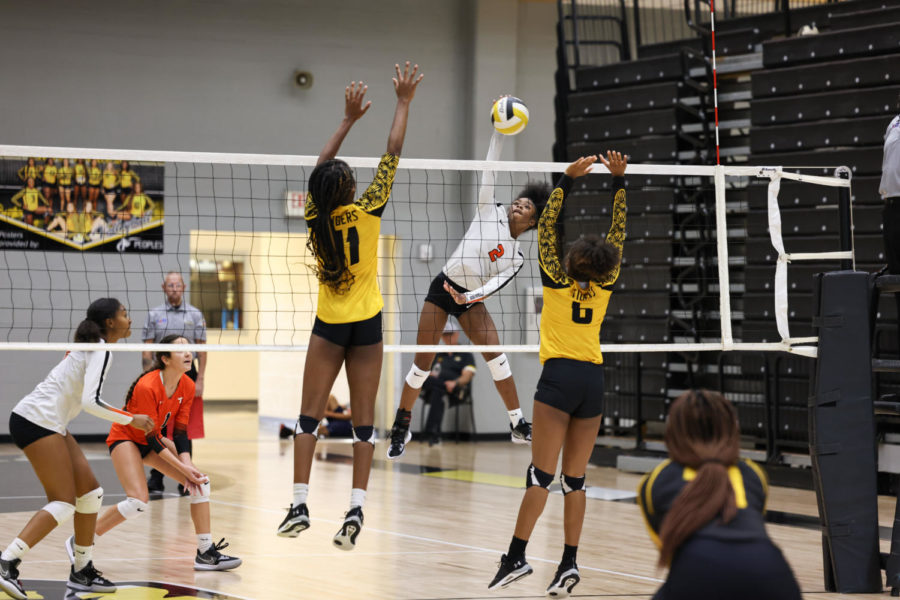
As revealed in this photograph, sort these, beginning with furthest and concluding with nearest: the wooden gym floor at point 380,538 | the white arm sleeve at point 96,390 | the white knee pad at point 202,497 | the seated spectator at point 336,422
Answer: the seated spectator at point 336,422 < the white knee pad at point 202,497 < the wooden gym floor at point 380,538 < the white arm sleeve at point 96,390

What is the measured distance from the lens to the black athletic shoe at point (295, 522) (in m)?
4.40

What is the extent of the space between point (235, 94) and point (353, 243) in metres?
9.00

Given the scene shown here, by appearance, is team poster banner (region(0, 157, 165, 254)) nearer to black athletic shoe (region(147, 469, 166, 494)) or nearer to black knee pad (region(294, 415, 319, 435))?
black athletic shoe (region(147, 469, 166, 494))

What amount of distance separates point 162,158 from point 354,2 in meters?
8.78

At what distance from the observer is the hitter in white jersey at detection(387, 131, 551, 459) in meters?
5.66

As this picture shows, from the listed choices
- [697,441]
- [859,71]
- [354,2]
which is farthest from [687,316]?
[697,441]

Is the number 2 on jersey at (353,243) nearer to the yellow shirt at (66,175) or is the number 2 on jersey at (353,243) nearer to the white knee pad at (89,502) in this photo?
the white knee pad at (89,502)

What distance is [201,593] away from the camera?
550 cm

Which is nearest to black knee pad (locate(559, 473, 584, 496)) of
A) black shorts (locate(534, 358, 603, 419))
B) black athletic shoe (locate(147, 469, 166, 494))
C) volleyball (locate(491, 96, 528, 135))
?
black shorts (locate(534, 358, 603, 419))

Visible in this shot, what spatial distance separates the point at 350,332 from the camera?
4590 mm

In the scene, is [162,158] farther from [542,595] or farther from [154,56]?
[154,56]

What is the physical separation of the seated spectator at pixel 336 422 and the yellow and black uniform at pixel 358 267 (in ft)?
28.7

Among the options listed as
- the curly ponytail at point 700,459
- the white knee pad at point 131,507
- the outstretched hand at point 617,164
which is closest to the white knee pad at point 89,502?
the white knee pad at point 131,507

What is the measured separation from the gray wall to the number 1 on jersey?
695 centimetres
